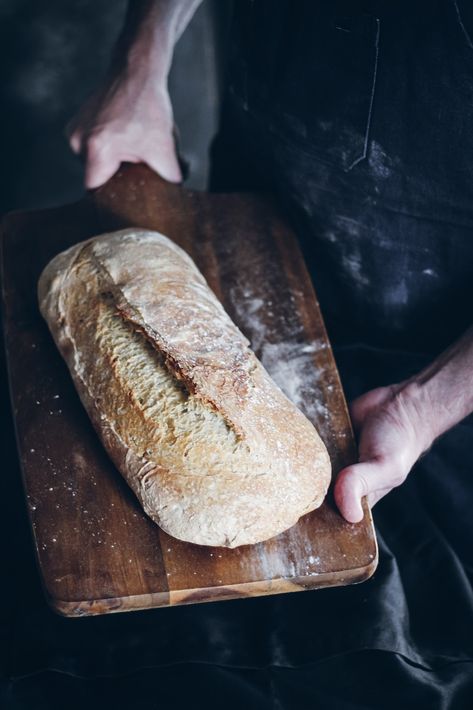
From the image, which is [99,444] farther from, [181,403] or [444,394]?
[444,394]

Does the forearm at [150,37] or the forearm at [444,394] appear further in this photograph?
the forearm at [150,37]

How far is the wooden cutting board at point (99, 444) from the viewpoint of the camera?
1229 millimetres

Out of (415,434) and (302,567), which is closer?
(302,567)

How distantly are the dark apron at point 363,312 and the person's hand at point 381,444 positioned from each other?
0.12 metres

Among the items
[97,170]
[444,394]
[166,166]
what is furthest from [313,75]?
[444,394]

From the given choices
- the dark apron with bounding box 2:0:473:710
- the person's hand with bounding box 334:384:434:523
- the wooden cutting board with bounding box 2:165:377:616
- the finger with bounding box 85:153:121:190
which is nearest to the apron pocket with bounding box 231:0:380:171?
the dark apron with bounding box 2:0:473:710

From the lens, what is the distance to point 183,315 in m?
1.37

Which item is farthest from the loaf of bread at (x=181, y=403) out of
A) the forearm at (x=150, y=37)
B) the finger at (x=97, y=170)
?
the forearm at (x=150, y=37)

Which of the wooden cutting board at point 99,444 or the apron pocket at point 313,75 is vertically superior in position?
the apron pocket at point 313,75

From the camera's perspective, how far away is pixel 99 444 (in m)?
1.36

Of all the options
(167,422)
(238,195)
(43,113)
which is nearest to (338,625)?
(167,422)

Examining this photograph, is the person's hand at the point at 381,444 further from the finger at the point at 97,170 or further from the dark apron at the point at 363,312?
the finger at the point at 97,170

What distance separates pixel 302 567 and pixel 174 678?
29 cm

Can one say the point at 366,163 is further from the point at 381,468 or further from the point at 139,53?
the point at 139,53
